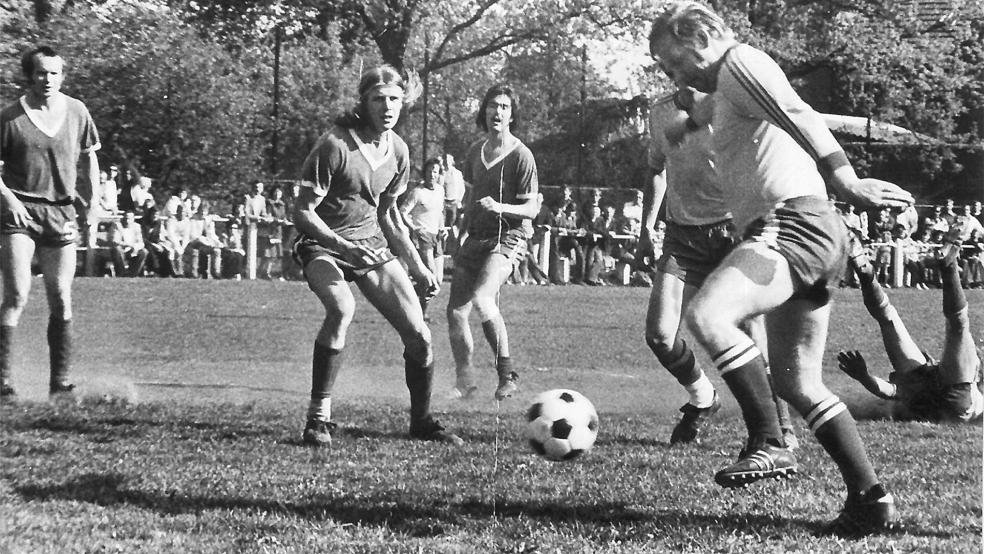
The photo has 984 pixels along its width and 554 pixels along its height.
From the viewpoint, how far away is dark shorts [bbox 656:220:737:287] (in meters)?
5.52

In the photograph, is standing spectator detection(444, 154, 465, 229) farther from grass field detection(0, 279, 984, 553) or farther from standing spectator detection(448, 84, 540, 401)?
grass field detection(0, 279, 984, 553)

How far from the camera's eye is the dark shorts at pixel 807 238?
3.80 m

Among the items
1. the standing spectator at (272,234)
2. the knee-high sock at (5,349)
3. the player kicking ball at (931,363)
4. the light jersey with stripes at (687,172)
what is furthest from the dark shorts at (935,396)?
the knee-high sock at (5,349)

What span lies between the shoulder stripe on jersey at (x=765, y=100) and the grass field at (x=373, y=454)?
4.00ft

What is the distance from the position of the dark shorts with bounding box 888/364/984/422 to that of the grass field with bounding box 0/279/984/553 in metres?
0.10

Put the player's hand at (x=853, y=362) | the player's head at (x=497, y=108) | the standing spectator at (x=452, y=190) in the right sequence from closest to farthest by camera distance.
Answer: the player's hand at (x=853, y=362)
the player's head at (x=497, y=108)
the standing spectator at (x=452, y=190)

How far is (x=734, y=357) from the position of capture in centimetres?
385

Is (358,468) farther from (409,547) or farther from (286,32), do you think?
(286,32)

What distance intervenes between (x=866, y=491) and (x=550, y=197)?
3.29 m

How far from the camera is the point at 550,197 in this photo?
6.80 m

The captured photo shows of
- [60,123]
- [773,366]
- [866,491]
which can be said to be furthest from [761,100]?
[60,123]

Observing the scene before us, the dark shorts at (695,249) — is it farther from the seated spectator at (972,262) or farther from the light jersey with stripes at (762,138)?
the light jersey with stripes at (762,138)

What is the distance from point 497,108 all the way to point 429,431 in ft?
5.27

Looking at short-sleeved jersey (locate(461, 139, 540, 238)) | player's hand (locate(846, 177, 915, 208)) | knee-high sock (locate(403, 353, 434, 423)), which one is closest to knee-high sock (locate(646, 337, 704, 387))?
knee-high sock (locate(403, 353, 434, 423))
